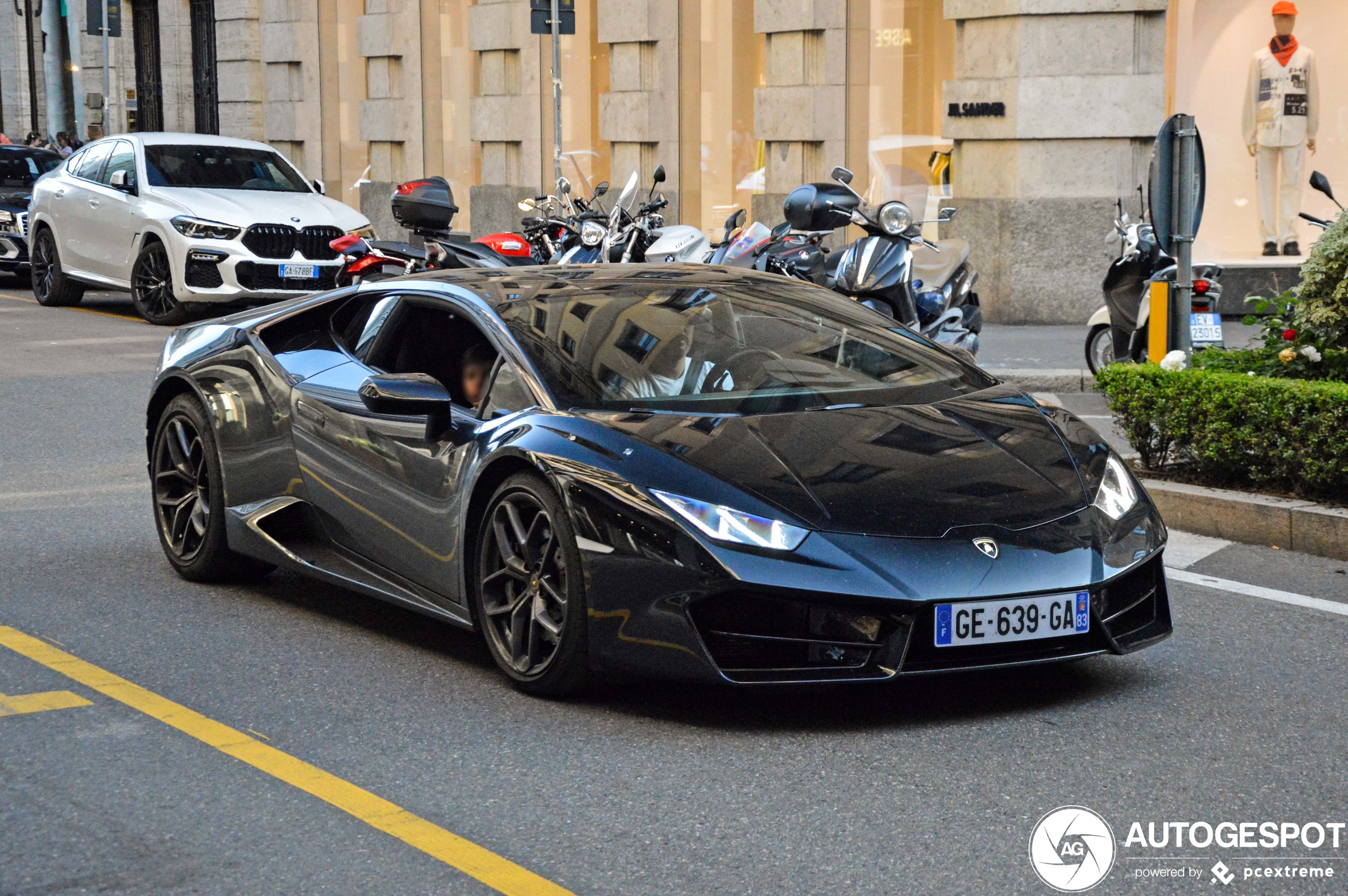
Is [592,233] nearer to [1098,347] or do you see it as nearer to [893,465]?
[1098,347]

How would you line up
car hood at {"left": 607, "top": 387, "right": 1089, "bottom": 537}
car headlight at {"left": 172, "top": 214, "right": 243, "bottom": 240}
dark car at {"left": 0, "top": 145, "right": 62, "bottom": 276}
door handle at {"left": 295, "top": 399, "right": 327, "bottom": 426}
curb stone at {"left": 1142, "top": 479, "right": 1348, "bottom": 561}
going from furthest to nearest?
dark car at {"left": 0, "top": 145, "right": 62, "bottom": 276} < car headlight at {"left": 172, "top": 214, "right": 243, "bottom": 240} < curb stone at {"left": 1142, "top": 479, "right": 1348, "bottom": 561} < door handle at {"left": 295, "top": 399, "right": 327, "bottom": 426} < car hood at {"left": 607, "top": 387, "right": 1089, "bottom": 537}

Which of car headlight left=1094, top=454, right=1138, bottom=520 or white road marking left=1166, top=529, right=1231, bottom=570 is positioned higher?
car headlight left=1094, top=454, right=1138, bottom=520

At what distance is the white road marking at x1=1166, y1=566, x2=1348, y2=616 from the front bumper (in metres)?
1.70

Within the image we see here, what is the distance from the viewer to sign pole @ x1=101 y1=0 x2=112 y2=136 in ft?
94.0

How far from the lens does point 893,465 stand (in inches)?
195

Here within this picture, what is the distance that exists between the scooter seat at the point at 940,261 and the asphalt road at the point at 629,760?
572cm

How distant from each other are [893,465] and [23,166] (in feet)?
65.9

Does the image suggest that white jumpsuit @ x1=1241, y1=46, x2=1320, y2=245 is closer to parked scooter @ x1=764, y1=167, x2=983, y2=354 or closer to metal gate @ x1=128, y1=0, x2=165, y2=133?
parked scooter @ x1=764, y1=167, x2=983, y2=354

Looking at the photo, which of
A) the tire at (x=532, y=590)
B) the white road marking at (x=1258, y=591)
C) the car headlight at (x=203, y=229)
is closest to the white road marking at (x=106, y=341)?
the car headlight at (x=203, y=229)

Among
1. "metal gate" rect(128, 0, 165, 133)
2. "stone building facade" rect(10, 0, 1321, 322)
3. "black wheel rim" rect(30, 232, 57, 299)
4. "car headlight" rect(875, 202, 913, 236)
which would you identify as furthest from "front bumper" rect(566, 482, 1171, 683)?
"metal gate" rect(128, 0, 165, 133)

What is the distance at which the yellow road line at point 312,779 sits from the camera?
3.78 meters

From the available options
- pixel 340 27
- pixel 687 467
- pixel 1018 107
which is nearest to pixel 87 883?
pixel 687 467

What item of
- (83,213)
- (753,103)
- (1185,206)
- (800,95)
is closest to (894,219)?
(1185,206)

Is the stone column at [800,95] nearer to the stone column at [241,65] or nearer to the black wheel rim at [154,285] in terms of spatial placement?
the black wheel rim at [154,285]
